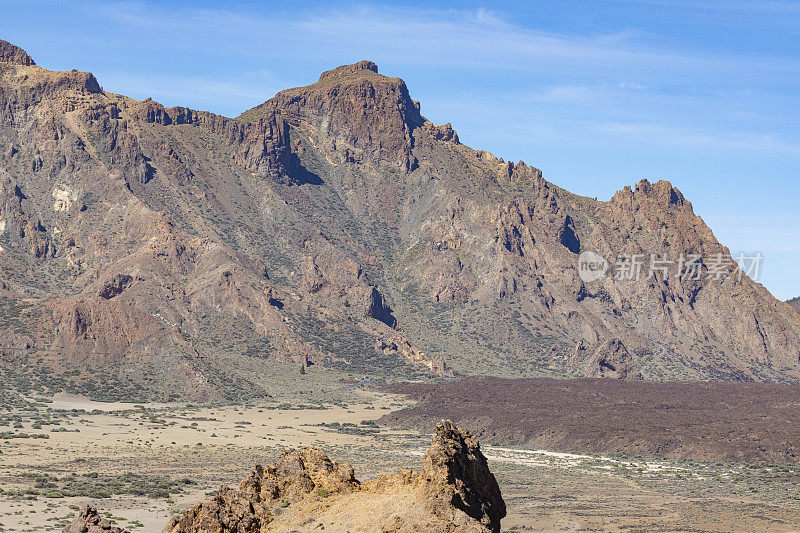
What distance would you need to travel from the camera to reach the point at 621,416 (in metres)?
121

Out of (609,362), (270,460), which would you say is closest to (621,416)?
(270,460)

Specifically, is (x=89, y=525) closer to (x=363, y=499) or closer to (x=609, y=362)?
(x=363, y=499)

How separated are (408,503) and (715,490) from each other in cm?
5315

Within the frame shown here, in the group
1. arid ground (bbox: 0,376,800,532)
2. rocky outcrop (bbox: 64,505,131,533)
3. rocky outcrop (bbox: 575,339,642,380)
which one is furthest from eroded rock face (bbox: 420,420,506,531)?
rocky outcrop (bbox: 575,339,642,380)

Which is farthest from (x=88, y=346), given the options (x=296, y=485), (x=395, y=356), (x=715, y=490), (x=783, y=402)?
(x=296, y=485)

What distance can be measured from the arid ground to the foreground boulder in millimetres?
20773

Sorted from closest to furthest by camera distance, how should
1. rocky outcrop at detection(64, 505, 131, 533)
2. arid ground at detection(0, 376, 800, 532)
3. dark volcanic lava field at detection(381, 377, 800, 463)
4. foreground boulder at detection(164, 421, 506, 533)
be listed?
foreground boulder at detection(164, 421, 506, 533) → rocky outcrop at detection(64, 505, 131, 533) → arid ground at detection(0, 376, 800, 532) → dark volcanic lava field at detection(381, 377, 800, 463)

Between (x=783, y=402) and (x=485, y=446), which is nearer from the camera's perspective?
(x=485, y=446)

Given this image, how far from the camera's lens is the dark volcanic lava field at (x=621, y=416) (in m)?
99.6

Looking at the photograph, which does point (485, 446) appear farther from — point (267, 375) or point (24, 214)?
point (24, 214)

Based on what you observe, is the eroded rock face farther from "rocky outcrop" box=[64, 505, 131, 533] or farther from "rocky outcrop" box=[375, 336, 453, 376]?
"rocky outcrop" box=[375, 336, 453, 376]

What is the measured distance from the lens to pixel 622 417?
11962 cm

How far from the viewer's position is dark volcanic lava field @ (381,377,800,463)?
99.6 meters

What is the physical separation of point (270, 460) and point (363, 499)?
2111 inches
